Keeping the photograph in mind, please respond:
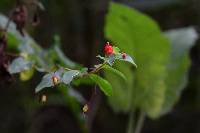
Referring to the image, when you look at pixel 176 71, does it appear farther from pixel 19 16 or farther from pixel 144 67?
pixel 19 16

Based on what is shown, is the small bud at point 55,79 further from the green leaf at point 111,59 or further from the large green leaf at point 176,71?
the large green leaf at point 176,71

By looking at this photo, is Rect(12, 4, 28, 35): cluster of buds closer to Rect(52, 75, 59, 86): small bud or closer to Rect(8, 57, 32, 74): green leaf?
Rect(8, 57, 32, 74): green leaf

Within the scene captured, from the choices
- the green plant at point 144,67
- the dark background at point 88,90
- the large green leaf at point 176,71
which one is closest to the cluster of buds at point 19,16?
the green plant at point 144,67

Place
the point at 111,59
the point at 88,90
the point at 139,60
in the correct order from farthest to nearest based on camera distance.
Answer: the point at 88,90
the point at 139,60
the point at 111,59

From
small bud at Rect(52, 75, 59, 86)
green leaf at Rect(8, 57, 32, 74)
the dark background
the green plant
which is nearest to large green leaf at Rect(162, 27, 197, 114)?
the green plant

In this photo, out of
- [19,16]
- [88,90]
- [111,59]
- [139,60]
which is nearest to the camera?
[111,59]

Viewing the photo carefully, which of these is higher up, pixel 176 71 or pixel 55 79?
pixel 176 71

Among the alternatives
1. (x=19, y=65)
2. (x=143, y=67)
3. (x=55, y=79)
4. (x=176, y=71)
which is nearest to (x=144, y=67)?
(x=143, y=67)

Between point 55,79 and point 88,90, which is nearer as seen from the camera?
point 55,79
